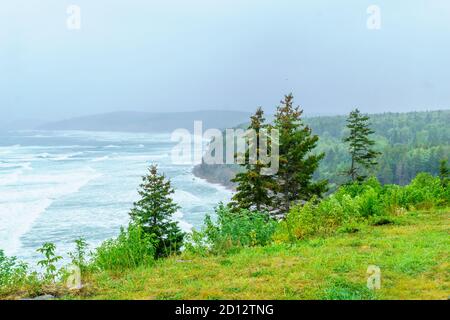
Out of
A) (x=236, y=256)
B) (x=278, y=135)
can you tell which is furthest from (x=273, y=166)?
(x=236, y=256)

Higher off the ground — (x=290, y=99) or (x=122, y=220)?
(x=290, y=99)

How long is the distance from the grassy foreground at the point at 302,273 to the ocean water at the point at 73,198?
132 feet

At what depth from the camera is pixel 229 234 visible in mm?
11180

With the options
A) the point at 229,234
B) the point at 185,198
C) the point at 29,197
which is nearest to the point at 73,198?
the point at 29,197

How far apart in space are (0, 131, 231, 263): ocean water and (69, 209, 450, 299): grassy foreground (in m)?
40.2

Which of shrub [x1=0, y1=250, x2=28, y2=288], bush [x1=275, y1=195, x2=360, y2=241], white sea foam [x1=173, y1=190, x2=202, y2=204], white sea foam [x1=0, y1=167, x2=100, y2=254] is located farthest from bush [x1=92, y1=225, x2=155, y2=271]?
white sea foam [x1=173, y1=190, x2=202, y2=204]

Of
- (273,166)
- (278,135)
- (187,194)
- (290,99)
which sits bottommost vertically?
(187,194)

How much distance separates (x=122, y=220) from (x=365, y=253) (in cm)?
5953

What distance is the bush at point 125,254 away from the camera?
9.53 meters

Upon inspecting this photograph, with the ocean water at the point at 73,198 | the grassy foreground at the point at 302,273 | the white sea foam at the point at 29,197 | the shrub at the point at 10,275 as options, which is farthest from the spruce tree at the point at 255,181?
the white sea foam at the point at 29,197

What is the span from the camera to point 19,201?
77.3 m

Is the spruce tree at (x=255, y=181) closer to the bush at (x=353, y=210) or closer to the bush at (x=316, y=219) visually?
the bush at (x=353, y=210)

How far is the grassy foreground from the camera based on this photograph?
7.07 m
